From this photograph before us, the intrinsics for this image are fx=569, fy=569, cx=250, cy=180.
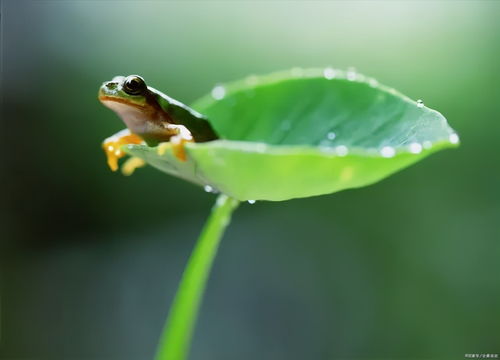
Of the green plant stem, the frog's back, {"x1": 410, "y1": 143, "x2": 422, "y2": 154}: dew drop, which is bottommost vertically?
the green plant stem

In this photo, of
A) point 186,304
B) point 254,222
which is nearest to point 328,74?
point 186,304

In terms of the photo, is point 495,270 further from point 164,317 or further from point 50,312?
point 50,312

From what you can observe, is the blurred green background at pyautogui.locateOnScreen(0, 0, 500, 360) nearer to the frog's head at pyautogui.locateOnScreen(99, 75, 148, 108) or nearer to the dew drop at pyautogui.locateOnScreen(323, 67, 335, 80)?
the frog's head at pyautogui.locateOnScreen(99, 75, 148, 108)

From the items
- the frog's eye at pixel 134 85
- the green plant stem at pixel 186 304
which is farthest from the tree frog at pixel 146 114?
the green plant stem at pixel 186 304

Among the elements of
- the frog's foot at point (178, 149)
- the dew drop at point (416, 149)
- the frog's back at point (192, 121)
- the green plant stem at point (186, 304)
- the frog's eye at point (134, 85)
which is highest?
the frog's eye at point (134, 85)

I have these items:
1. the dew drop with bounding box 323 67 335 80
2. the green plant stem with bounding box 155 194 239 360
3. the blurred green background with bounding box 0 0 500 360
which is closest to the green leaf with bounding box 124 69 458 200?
the dew drop with bounding box 323 67 335 80

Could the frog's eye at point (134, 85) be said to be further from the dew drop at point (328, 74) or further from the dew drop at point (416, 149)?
the dew drop at point (416, 149)

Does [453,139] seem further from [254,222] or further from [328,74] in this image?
[254,222]
